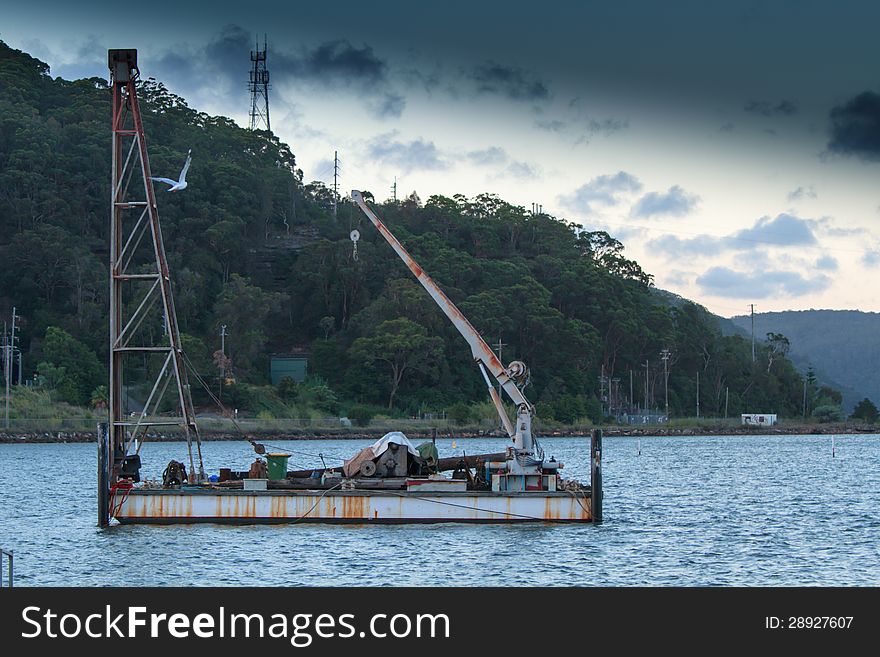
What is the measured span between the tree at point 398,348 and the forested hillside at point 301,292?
21 cm

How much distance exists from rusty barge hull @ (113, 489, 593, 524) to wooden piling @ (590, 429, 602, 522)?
0.30m

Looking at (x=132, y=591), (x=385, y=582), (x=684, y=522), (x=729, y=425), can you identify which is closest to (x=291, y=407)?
(x=729, y=425)

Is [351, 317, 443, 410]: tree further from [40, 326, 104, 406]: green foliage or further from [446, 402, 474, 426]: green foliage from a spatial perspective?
[40, 326, 104, 406]: green foliage

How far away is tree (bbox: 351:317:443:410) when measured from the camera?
152750 millimetres

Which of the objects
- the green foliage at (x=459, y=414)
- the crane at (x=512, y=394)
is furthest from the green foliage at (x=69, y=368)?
the crane at (x=512, y=394)

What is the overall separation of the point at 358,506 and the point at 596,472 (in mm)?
7225

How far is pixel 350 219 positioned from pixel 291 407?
177 ft

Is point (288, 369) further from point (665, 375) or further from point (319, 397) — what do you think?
point (665, 375)

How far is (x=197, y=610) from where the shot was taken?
2214 cm

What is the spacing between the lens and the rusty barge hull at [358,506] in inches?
1604

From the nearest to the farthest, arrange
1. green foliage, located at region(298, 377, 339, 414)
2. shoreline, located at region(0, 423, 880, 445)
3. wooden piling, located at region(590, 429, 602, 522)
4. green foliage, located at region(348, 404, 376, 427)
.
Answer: wooden piling, located at region(590, 429, 602, 522) → shoreline, located at region(0, 423, 880, 445) → green foliage, located at region(348, 404, 376, 427) → green foliage, located at region(298, 377, 339, 414)

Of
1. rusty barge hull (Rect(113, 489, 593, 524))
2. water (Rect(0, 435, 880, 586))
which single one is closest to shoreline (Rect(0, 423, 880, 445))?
water (Rect(0, 435, 880, 586))

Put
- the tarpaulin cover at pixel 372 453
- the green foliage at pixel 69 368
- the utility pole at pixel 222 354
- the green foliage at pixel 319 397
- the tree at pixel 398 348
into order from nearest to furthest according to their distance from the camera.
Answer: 1. the tarpaulin cover at pixel 372 453
2. the green foliage at pixel 69 368
3. the utility pole at pixel 222 354
4. the green foliage at pixel 319 397
5. the tree at pixel 398 348

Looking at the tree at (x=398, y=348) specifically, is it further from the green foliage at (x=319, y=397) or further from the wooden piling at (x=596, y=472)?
the wooden piling at (x=596, y=472)
